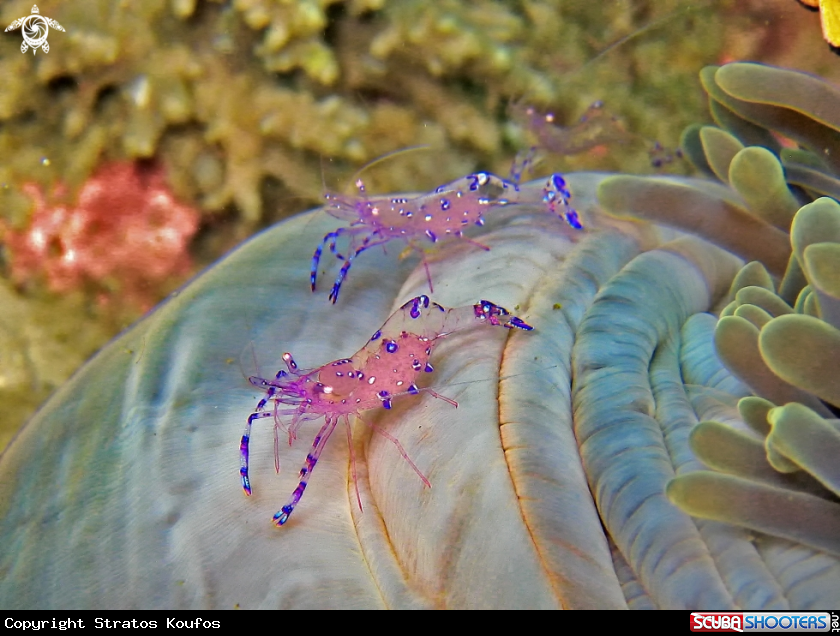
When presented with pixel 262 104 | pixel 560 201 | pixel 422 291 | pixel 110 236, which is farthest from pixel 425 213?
pixel 110 236

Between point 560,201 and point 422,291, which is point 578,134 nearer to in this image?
point 560,201

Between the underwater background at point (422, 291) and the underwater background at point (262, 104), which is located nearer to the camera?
the underwater background at point (422, 291)

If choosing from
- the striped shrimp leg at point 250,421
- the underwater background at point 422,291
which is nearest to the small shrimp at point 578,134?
the underwater background at point 422,291

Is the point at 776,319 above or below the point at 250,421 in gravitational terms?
below

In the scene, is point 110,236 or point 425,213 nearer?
point 425,213

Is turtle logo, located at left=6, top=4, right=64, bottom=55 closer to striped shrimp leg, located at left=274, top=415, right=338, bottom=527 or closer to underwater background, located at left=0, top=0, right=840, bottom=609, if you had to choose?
underwater background, located at left=0, top=0, right=840, bottom=609

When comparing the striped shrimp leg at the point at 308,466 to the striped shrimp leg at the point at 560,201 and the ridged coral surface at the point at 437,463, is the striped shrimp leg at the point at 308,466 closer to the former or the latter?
the ridged coral surface at the point at 437,463

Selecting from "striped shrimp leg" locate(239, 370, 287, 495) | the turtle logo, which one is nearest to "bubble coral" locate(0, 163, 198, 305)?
the turtle logo

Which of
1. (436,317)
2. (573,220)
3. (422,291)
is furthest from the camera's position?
(573,220)
